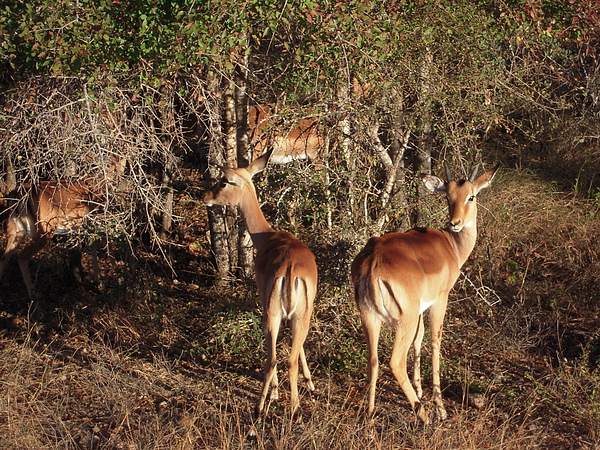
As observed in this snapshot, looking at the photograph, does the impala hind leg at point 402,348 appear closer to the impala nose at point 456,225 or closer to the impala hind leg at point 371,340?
the impala hind leg at point 371,340

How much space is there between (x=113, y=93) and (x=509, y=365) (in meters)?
3.99

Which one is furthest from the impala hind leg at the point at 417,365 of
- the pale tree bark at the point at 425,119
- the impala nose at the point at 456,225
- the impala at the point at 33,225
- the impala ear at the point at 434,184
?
the impala at the point at 33,225

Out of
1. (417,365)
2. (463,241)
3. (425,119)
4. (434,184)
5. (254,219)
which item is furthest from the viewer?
(425,119)

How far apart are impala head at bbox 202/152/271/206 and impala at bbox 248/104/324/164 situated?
0.68ft

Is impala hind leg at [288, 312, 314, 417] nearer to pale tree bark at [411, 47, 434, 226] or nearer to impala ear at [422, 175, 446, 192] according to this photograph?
impala ear at [422, 175, 446, 192]

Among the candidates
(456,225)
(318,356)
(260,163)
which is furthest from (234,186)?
(456,225)

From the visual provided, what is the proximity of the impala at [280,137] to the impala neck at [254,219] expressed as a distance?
0.49 metres

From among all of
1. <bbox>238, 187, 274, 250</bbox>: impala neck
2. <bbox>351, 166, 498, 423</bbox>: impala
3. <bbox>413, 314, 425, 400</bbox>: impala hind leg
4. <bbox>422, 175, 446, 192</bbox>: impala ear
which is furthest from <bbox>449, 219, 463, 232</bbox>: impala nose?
<bbox>238, 187, 274, 250</bbox>: impala neck

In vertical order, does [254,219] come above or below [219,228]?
above

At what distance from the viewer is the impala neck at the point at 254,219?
18.3 ft

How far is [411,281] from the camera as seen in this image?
445 cm

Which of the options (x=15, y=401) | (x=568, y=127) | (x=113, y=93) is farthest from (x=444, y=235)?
(x=568, y=127)

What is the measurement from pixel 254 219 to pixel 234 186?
0.34m

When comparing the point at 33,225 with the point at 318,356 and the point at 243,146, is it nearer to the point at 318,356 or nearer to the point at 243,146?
the point at 243,146
